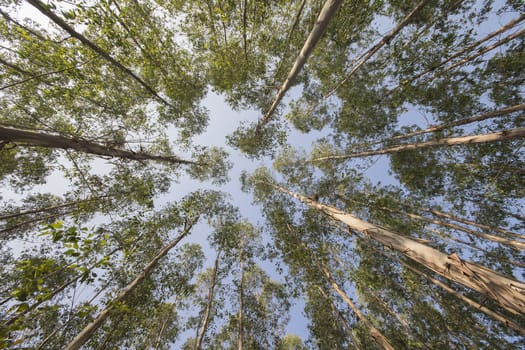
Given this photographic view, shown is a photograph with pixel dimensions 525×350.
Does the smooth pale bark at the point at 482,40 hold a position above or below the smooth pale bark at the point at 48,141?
below

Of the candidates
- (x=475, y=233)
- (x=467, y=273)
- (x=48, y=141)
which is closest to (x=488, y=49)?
(x=475, y=233)

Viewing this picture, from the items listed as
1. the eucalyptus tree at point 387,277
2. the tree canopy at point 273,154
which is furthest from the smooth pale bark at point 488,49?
the eucalyptus tree at point 387,277

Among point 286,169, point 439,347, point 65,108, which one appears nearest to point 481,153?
point 439,347

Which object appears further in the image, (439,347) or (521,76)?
(439,347)

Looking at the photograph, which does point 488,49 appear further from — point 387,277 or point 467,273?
point 387,277

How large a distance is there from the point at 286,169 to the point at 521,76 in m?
9.97

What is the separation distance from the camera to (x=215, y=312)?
847cm

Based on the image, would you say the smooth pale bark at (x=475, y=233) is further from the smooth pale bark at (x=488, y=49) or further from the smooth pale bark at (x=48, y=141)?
the smooth pale bark at (x=48, y=141)

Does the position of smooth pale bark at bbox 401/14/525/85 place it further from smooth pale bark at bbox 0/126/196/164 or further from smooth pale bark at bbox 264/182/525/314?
smooth pale bark at bbox 0/126/196/164

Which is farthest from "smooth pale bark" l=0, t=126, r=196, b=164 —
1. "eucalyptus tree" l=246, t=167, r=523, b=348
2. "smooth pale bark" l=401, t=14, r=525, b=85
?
"smooth pale bark" l=401, t=14, r=525, b=85

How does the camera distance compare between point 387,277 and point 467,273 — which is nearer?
point 467,273

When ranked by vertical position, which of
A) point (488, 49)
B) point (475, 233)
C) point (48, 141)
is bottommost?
point (475, 233)

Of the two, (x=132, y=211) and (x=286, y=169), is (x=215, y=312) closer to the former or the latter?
(x=132, y=211)

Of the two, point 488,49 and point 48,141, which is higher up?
point 48,141
